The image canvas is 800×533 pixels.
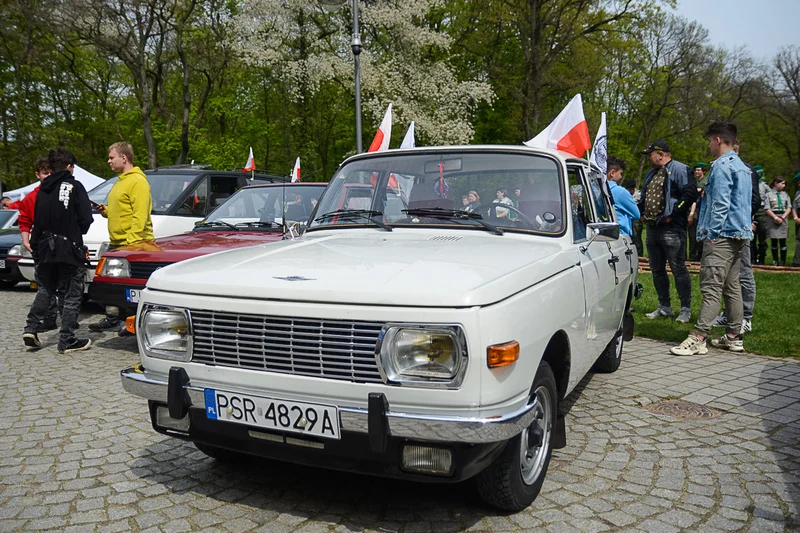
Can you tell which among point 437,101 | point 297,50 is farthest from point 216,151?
point 437,101

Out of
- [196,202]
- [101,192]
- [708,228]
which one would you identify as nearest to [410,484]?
[708,228]

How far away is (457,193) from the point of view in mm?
4445

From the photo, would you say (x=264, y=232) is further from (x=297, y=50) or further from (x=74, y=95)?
(x=74, y=95)

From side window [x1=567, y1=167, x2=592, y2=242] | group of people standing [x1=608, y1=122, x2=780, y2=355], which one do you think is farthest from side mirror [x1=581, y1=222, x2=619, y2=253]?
group of people standing [x1=608, y1=122, x2=780, y2=355]

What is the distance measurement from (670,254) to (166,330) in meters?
7.09

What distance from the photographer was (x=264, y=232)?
7.78 m

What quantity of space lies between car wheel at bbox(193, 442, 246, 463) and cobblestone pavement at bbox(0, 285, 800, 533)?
2.6 inches

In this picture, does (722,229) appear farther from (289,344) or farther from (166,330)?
(166,330)

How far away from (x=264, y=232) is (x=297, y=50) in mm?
24087

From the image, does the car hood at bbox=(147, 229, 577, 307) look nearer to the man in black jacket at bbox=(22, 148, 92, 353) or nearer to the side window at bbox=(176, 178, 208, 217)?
the man in black jacket at bbox=(22, 148, 92, 353)

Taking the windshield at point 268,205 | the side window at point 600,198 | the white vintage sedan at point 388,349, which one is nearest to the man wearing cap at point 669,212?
the side window at point 600,198

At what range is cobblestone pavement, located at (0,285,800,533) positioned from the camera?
10.9 ft

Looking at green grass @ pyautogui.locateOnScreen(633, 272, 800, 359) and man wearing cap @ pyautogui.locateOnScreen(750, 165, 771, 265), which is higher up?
man wearing cap @ pyautogui.locateOnScreen(750, 165, 771, 265)

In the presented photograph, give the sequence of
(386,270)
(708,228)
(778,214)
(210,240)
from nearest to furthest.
→ (386,270) < (708,228) < (210,240) < (778,214)
